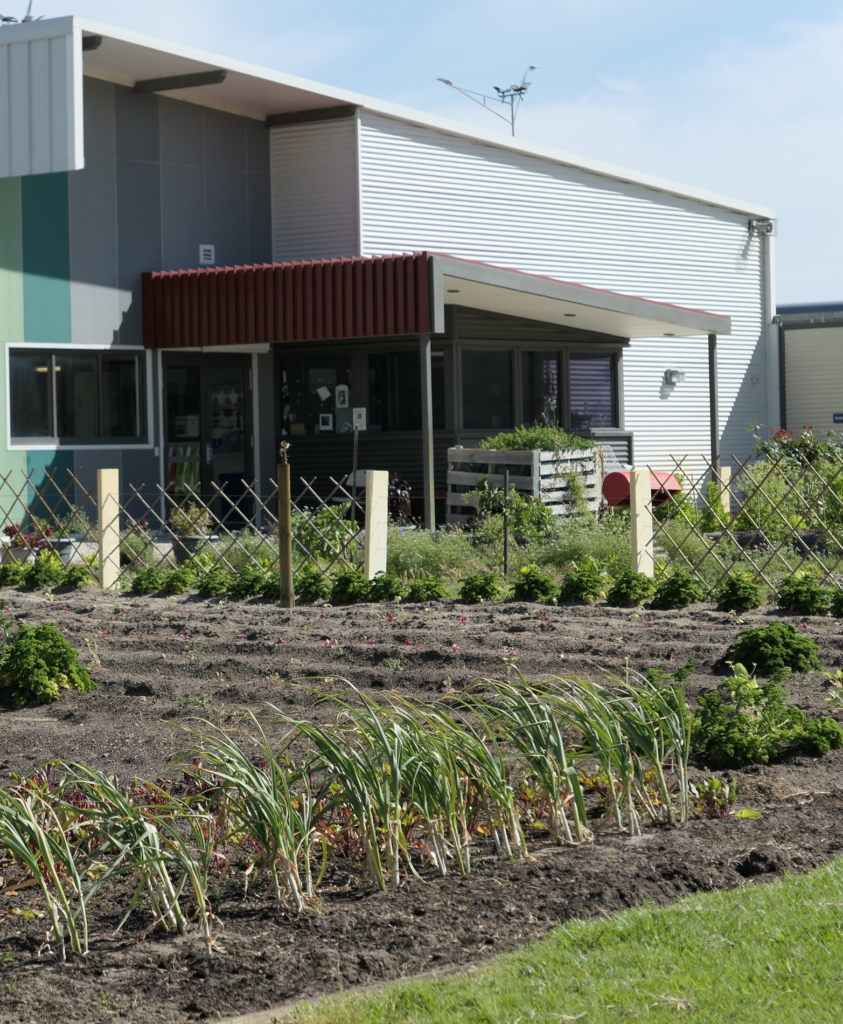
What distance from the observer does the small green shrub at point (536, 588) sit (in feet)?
32.4

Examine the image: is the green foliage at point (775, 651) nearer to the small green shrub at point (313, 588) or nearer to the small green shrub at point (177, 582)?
the small green shrub at point (313, 588)

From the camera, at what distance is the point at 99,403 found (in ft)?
54.0

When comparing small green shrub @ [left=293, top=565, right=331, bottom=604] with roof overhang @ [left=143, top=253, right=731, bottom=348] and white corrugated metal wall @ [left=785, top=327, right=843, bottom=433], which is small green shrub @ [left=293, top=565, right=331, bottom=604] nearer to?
roof overhang @ [left=143, top=253, right=731, bottom=348]

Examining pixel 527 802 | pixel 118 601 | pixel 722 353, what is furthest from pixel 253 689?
pixel 722 353

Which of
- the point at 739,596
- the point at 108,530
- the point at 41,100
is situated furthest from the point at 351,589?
the point at 41,100

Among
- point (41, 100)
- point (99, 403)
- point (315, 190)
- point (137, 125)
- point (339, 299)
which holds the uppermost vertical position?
point (137, 125)

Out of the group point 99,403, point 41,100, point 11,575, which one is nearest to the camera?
point 11,575

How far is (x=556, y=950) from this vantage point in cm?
332

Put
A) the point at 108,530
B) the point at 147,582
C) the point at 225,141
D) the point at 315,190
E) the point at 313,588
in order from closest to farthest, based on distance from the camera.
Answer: the point at 313,588 → the point at 147,582 → the point at 108,530 → the point at 225,141 → the point at 315,190

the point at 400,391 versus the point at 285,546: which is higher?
the point at 400,391

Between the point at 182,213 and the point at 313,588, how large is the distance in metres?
8.81

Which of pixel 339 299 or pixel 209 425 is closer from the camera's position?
pixel 339 299

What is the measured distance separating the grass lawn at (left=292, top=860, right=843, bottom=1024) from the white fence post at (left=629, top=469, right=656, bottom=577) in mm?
7128

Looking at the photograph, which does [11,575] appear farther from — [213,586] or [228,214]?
[228,214]
